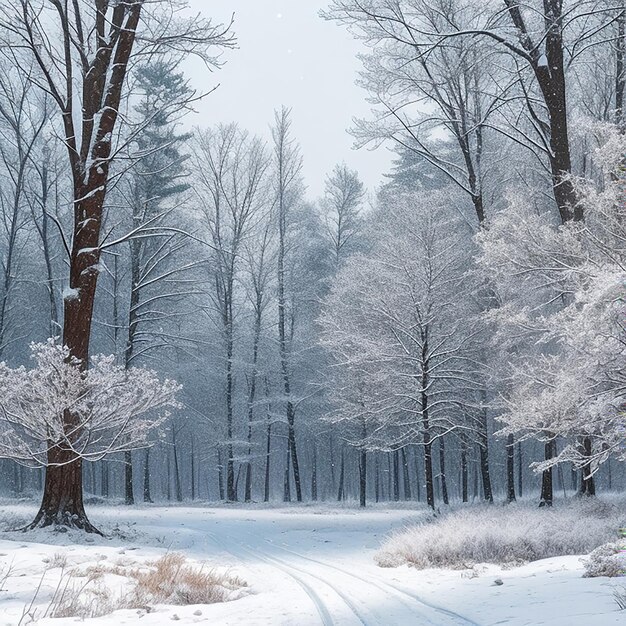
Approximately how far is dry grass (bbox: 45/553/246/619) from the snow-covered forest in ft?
0.19

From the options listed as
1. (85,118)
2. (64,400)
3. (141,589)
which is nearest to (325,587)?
(141,589)

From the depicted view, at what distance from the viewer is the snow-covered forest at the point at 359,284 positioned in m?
8.23

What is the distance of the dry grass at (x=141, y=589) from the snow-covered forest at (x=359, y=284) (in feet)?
0.19

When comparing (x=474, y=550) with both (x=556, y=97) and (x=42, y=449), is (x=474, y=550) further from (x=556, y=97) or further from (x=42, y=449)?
(x=556, y=97)

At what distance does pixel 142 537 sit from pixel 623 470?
43328 millimetres

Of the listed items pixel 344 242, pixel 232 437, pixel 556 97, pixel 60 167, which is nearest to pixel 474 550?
pixel 556 97

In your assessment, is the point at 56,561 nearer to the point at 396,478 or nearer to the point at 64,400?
the point at 64,400

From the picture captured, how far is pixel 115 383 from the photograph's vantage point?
8391mm

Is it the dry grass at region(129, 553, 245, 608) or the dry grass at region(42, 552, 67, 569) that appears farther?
the dry grass at region(42, 552, 67, 569)

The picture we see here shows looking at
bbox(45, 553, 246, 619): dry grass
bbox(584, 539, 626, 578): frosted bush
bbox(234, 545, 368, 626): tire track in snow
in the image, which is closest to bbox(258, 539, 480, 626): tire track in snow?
bbox(234, 545, 368, 626): tire track in snow

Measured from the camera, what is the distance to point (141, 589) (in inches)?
227

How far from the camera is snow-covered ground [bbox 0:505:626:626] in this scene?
471cm

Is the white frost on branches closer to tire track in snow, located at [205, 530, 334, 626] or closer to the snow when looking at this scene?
the snow

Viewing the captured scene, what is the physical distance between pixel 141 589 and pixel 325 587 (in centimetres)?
226
